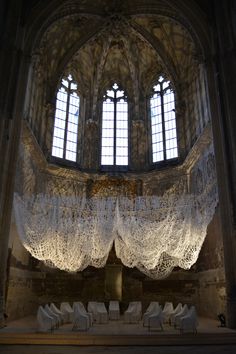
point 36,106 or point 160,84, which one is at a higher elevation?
point 160,84

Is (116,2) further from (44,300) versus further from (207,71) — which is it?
(44,300)

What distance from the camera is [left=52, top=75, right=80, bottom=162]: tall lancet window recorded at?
2089cm

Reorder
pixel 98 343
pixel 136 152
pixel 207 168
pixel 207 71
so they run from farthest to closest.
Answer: pixel 136 152
pixel 207 168
pixel 207 71
pixel 98 343

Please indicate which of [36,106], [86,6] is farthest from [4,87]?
[86,6]

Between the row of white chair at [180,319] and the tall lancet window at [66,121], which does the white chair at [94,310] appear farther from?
the tall lancet window at [66,121]

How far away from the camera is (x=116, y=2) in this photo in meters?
19.6

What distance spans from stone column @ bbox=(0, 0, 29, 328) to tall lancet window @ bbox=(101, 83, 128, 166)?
8911 mm

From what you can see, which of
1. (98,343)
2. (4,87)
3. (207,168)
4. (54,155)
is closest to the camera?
(98,343)

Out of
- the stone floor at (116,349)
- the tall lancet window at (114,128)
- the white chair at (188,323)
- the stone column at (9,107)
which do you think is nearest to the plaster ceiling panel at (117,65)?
the tall lancet window at (114,128)

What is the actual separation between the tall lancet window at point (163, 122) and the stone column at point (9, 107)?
32.3ft

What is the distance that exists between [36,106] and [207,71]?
9.25 metres

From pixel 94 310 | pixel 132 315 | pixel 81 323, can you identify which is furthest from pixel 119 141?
pixel 81 323

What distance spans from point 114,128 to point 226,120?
10.6 meters

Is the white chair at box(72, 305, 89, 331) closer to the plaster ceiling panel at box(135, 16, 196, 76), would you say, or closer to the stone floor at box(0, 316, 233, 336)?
the stone floor at box(0, 316, 233, 336)
